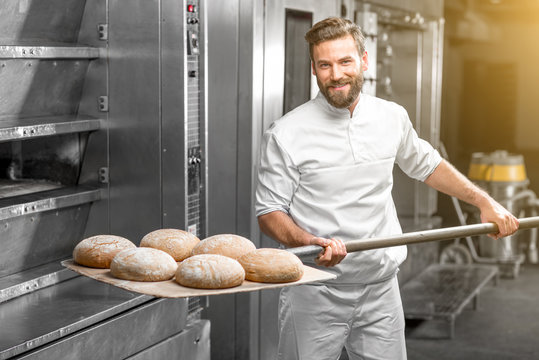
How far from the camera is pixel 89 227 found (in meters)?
3.29

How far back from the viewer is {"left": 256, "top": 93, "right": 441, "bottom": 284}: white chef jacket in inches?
107

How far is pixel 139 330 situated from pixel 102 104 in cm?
92

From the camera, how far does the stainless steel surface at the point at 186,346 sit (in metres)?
3.00

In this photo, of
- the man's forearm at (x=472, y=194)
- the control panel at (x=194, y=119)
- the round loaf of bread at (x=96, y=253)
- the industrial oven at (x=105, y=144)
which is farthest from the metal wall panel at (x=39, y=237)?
the man's forearm at (x=472, y=194)

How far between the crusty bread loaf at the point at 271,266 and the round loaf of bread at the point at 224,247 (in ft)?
0.27

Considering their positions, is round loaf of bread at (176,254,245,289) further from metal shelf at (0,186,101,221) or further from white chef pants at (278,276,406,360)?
metal shelf at (0,186,101,221)

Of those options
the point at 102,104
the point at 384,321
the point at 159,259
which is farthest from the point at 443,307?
the point at 159,259

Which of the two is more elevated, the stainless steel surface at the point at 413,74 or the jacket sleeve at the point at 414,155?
the stainless steel surface at the point at 413,74

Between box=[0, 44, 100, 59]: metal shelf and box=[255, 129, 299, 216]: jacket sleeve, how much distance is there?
86 cm

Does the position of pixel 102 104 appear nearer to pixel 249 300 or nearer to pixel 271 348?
pixel 249 300

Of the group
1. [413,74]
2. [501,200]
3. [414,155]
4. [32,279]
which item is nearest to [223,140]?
[414,155]

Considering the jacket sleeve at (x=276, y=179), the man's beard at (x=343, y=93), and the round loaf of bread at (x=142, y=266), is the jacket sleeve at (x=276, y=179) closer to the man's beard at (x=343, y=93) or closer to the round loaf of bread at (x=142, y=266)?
the man's beard at (x=343, y=93)

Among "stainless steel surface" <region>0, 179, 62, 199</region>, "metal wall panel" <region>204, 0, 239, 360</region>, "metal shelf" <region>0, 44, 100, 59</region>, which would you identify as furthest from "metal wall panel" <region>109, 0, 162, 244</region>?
"metal wall panel" <region>204, 0, 239, 360</region>

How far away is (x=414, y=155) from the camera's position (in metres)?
2.93
